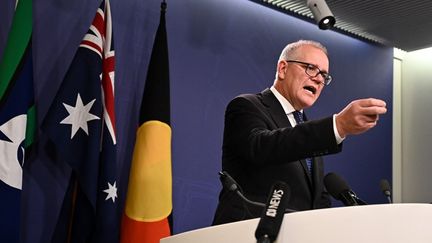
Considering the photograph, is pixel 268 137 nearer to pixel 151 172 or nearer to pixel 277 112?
pixel 277 112

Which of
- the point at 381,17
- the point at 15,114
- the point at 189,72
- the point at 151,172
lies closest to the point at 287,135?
the point at 151,172

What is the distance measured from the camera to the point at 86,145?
2.37 meters

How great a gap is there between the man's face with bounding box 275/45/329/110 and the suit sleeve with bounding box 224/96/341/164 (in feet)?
0.74

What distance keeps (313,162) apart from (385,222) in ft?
3.81

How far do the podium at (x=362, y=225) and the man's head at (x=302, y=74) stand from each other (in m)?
1.29

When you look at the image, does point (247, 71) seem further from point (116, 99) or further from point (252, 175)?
point (252, 175)

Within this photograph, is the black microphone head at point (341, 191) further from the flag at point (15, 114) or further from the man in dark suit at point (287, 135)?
the flag at point (15, 114)

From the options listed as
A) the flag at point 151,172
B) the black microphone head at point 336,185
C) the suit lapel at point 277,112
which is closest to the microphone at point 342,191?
the black microphone head at point 336,185

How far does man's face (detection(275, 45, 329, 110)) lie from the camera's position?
6.76 ft

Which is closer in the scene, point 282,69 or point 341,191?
point 341,191

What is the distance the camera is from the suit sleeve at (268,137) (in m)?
1.40

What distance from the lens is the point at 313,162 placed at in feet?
6.31

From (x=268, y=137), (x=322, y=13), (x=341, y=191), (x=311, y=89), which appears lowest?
(x=341, y=191)

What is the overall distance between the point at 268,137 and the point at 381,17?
9.00 ft
